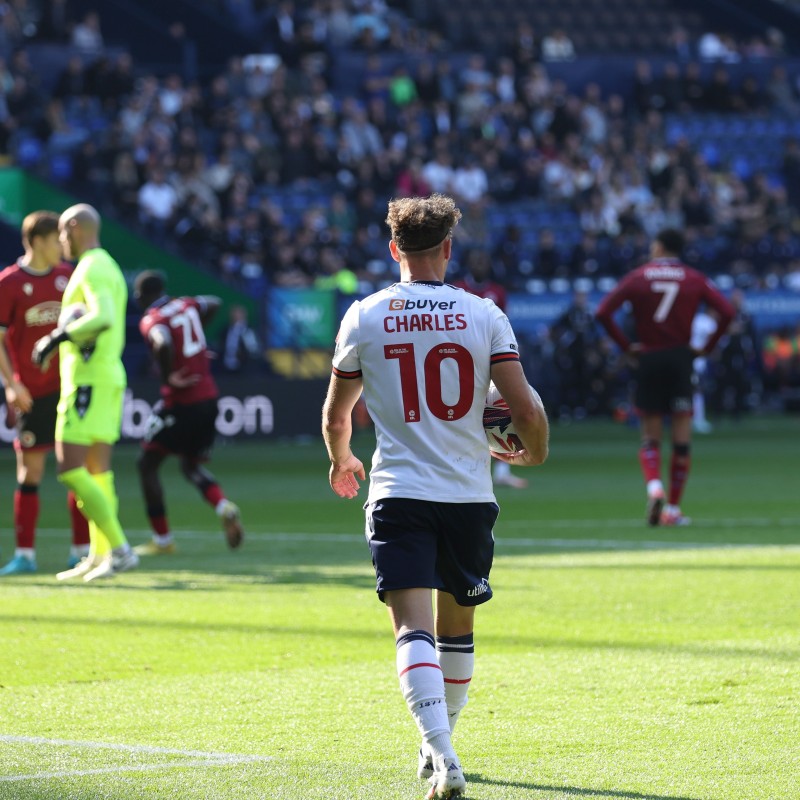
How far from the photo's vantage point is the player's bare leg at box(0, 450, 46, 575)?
1166 cm

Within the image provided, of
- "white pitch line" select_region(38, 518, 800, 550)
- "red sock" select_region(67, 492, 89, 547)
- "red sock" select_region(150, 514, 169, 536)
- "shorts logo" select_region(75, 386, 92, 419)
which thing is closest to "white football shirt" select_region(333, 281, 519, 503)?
"shorts logo" select_region(75, 386, 92, 419)

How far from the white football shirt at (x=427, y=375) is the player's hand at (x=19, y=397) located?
20.3ft

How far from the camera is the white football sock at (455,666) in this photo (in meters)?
5.61

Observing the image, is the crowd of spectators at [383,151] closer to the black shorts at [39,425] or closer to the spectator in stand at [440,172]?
the spectator in stand at [440,172]

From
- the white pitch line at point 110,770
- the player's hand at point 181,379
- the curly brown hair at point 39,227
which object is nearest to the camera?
the white pitch line at point 110,770

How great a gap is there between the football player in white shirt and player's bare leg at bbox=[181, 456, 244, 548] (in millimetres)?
6770

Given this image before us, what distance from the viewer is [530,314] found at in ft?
106

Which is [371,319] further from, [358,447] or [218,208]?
[218,208]

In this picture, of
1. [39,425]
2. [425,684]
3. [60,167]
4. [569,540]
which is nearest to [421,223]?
[425,684]

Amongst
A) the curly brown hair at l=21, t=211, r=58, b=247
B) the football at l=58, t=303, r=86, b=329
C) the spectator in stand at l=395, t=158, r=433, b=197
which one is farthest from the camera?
the spectator in stand at l=395, t=158, r=433, b=197

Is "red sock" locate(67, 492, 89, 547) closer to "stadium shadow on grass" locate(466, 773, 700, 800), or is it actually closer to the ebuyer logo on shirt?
the ebuyer logo on shirt

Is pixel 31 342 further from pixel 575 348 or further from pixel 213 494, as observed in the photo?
pixel 575 348

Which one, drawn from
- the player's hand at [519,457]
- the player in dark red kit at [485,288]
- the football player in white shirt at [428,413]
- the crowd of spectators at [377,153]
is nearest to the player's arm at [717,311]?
the player in dark red kit at [485,288]

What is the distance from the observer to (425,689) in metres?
5.16
